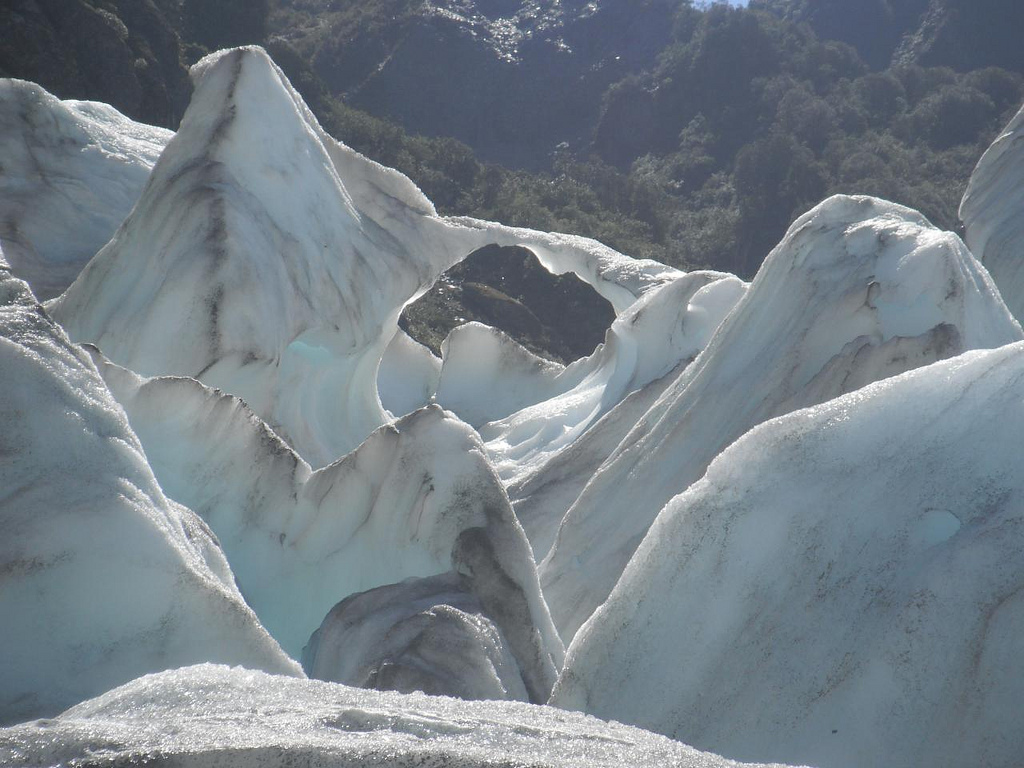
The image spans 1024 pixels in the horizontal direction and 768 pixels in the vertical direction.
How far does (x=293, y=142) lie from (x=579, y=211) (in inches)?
373

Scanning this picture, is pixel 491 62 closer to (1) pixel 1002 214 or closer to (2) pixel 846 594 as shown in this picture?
(1) pixel 1002 214

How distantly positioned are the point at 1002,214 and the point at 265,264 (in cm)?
473

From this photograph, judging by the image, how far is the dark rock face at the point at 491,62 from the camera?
81.7 feet

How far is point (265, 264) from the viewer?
14.6ft

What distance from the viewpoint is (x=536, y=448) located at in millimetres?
5145

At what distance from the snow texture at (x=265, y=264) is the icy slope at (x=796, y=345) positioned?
4.93ft

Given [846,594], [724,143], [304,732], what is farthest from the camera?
[724,143]

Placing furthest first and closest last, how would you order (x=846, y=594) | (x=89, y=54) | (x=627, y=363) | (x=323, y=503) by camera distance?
1. (x=89, y=54)
2. (x=627, y=363)
3. (x=323, y=503)
4. (x=846, y=594)

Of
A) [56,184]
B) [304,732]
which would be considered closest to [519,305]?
[56,184]

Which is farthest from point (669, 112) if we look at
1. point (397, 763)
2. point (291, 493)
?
point (397, 763)

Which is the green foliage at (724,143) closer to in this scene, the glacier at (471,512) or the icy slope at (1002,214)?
the icy slope at (1002,214)

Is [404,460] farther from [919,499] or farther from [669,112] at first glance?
[669,112]

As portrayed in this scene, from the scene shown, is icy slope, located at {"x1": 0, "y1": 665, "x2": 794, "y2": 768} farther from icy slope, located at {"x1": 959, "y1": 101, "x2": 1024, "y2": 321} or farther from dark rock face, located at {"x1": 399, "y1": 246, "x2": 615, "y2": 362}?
dark rock face, located at {"x1": 399, "y1": 246, "x2": 615, "y2": 362}

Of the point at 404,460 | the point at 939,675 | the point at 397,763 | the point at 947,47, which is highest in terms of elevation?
the point at 397,763
